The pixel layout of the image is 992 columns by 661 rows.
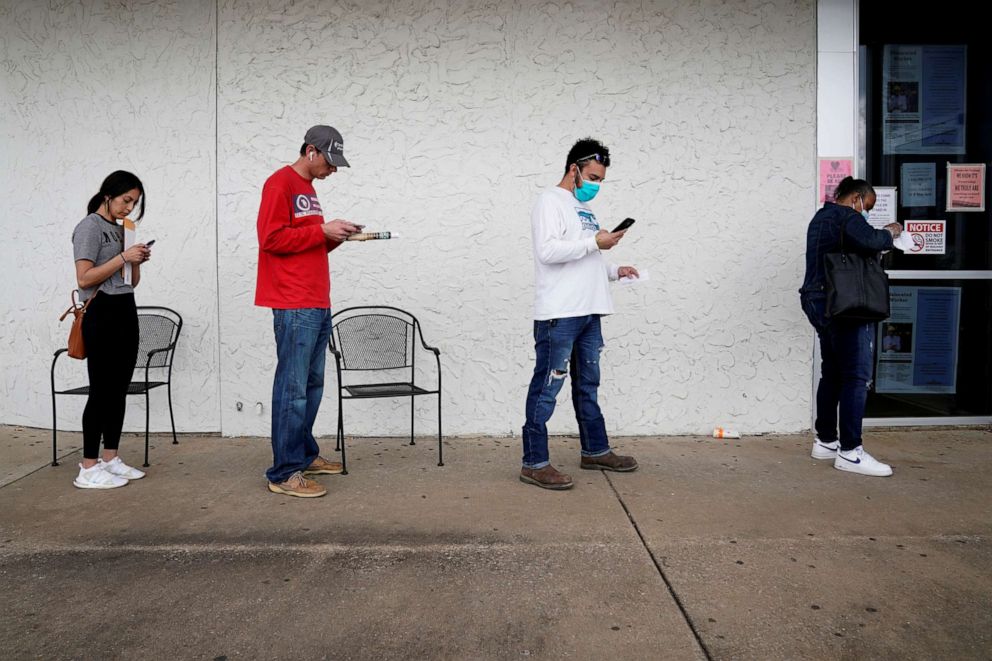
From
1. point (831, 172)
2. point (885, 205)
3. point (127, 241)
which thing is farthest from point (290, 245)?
point (885, 205)

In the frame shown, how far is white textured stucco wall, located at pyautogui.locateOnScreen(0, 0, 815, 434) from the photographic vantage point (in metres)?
5.18

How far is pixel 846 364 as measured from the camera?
14.3 ft

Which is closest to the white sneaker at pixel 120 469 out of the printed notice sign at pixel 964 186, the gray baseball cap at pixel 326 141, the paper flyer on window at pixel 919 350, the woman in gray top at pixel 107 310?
the woman in gray top at pixel 107 310

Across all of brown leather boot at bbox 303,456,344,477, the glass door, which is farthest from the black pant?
the glass door

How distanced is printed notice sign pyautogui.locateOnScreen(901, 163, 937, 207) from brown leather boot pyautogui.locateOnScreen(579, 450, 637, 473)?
2858 millimetres

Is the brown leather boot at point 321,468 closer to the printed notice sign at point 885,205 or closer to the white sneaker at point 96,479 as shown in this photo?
the white sneaker at point 96,479

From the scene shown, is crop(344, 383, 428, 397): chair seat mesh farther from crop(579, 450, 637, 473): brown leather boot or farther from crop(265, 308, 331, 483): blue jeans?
crop(579, 450, 637, 473): brown leather boot

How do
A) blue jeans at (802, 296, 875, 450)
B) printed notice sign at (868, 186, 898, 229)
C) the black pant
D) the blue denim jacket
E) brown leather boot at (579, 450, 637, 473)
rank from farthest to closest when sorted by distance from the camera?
printed notice sign at (868, 186, 898, 229) → brown leather boot at (579, 450, 637, 473) → blue jeans at (802, 296, 875, 450) → the blue denim jacket → the black pant

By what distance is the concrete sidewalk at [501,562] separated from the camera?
2.51 meters

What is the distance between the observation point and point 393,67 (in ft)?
17.0

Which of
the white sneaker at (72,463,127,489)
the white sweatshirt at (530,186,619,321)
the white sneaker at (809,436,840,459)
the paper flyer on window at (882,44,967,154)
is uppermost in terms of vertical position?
the paper flyer on window at (882,44,967,154)

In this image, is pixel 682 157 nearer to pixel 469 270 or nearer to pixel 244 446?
pixel 469 270

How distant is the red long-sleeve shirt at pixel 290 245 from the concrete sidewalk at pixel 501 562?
41.6 inches

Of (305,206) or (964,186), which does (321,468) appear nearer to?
(305,206)
